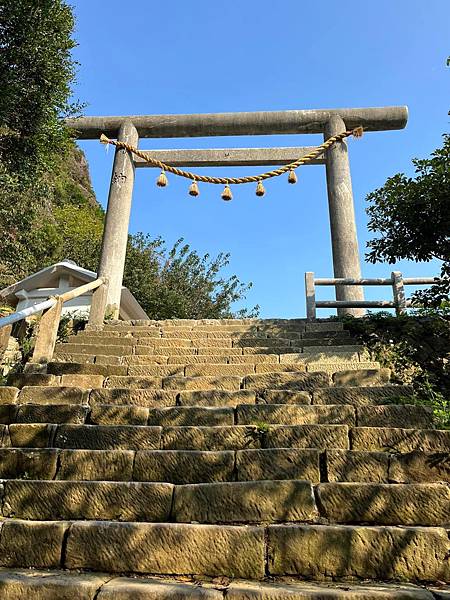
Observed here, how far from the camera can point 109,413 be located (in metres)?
3.62

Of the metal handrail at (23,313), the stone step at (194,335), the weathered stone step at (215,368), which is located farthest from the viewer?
the stone step at (194,335)

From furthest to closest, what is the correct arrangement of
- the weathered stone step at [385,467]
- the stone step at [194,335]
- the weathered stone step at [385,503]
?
the stone step at [194,335] → the weathered stone step at [385,467] → the weathered stone step at [385,503]

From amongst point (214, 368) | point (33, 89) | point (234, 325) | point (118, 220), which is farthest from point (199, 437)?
point (33, 89)

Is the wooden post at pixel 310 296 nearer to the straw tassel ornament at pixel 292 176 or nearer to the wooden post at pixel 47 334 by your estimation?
the straw tassel ornament at pixel 292 176

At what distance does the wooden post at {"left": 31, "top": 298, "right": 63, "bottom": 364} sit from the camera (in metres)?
5.04

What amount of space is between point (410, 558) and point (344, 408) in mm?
1461

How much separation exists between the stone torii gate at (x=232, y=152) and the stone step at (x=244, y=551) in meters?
6.28

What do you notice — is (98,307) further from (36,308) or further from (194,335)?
(36,308)

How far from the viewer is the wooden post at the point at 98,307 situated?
22.7 feet

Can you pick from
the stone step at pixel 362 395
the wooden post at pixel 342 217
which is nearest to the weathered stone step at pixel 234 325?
the wooden post at pixel 342 217

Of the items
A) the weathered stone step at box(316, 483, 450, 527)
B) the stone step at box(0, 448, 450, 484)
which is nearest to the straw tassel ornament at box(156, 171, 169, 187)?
the stone step at box(0, 448, 450, 484)

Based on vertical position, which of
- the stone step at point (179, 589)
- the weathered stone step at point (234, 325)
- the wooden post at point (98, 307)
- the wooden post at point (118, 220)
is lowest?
the stone step at point (179, 589)

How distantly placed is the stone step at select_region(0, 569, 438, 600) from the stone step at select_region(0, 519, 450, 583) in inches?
3.5

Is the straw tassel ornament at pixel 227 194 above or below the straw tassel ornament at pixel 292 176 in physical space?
below
